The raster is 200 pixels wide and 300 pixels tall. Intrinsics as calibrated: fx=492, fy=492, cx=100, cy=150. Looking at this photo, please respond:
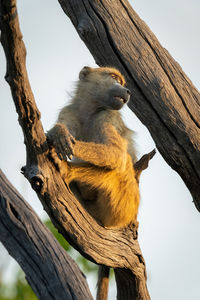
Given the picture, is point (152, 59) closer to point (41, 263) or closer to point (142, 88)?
point (142, 88)

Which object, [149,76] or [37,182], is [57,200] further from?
[149,76]

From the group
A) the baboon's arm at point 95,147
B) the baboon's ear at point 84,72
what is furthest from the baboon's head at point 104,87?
the baboon's arm at point 95,147

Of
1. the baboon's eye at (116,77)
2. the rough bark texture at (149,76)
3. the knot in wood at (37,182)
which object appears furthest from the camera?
the baboon's eye at (116,77)

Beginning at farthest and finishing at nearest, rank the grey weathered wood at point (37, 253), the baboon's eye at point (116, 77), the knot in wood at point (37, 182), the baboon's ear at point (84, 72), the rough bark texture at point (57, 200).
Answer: the baboon's ear at point (84, 72) → the baboon's eye at point (116, 77) → the knot in wood at point (37, 182) → the grey weathered wood at point (37, 253) → the rough bark texture at point (57, 200)

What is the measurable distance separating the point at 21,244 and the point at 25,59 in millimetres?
1767

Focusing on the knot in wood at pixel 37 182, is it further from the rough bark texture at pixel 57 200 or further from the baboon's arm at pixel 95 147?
the baboon's arm at pixel 95 147

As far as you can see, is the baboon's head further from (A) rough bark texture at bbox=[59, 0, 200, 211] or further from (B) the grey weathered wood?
(B) the grey weathered wood

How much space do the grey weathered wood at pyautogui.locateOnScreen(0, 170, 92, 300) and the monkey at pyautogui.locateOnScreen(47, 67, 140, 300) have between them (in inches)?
35.1

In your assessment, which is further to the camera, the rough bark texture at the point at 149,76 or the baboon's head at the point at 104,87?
the baboon's head at the point at 104,87

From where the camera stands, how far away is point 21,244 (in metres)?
4.77

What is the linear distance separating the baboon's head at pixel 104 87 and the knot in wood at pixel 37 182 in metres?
1.90

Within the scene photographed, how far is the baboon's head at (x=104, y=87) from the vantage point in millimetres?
6457

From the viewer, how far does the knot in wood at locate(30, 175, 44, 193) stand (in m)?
4.97

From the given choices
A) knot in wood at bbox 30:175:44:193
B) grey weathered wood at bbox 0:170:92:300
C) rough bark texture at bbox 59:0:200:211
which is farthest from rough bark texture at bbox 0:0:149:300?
rough bark texture at bbox 59:0:200:211
